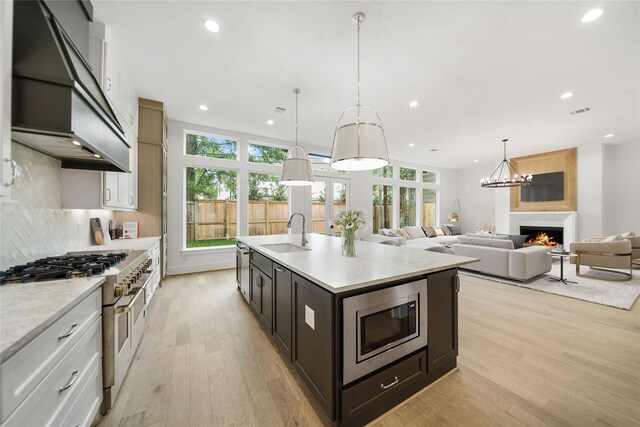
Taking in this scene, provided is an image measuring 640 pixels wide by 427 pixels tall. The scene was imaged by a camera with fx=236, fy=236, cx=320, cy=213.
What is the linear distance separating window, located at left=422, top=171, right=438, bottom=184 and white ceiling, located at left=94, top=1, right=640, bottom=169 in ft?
14.9

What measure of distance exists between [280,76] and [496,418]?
3.86 metres

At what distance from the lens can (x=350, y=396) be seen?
1358 mm

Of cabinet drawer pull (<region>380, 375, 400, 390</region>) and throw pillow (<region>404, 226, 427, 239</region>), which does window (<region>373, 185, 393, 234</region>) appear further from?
cabinet drawer pull (<region>380, 375, 400, 390</region>)

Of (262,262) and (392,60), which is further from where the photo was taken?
(392,60)

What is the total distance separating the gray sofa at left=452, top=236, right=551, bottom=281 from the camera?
13.2 feet

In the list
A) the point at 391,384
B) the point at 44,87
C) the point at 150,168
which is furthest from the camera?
the point at 150,168

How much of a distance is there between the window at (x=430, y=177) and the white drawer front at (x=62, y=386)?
9.75 meters

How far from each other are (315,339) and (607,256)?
5.86 m

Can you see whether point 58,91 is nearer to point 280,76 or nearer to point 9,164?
point 9,164

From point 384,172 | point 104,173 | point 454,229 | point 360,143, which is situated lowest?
point 454,229

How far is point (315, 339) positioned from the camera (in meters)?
1.50

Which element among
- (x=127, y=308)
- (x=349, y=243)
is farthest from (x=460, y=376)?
(x=127, y=308)

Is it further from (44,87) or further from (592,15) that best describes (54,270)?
(592,15)

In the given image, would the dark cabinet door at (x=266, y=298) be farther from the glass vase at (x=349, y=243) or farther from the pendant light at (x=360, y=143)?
the pendant light at (x=360, y=143)
